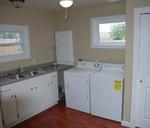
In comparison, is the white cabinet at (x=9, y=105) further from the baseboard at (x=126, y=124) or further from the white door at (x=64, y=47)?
the baseboard at (x=126, y=124)

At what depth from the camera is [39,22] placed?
13.1 ft

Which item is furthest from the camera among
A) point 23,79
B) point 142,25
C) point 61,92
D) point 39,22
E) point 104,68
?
point 61,92

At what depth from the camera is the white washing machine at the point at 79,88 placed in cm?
330

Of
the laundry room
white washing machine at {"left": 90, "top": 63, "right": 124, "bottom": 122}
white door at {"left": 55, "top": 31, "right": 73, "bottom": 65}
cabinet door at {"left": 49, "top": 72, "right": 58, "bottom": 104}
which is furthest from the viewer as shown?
white door at {"left": 55, "top": 31, "right": 73, "bottom": 65}

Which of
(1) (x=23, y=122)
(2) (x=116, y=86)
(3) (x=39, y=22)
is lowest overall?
(1) (x=23, y=122)

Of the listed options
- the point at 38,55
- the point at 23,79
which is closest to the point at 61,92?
the point at 38,55

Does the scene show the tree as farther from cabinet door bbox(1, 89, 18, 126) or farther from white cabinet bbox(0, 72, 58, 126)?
cabinet door bbox(1, 89, 18, 126)

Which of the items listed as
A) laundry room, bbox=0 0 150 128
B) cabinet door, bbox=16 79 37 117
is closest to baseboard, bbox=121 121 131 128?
laundry room, bbox=0 0 150 128

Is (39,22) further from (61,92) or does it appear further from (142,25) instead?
(142,25)

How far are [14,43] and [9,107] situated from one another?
1.45 metres

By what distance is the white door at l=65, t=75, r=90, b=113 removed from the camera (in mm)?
3317

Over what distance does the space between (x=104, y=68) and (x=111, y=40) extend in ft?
2.25

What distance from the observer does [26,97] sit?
312cm

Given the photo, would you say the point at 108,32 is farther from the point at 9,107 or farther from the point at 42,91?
the point at 9,107
